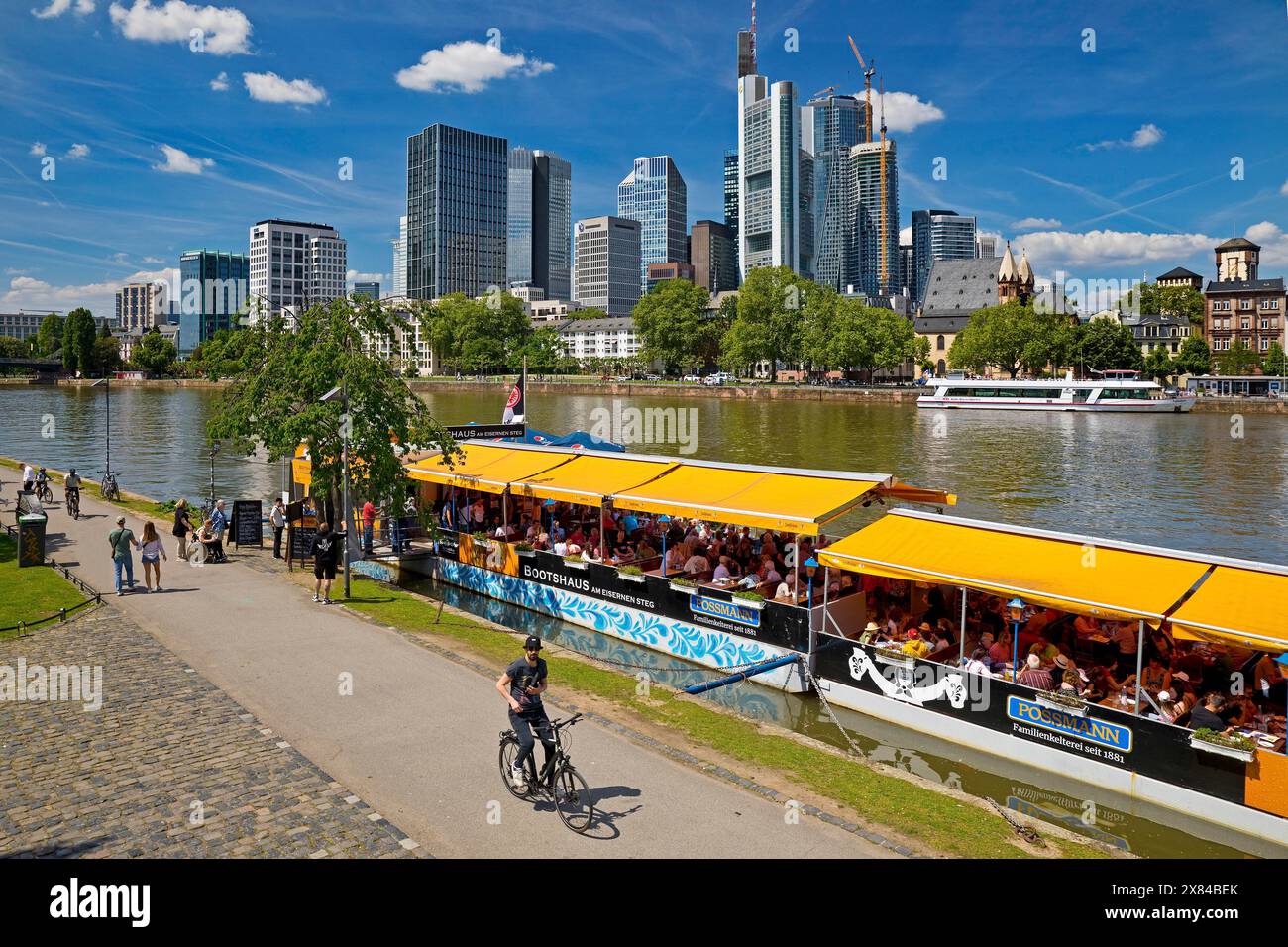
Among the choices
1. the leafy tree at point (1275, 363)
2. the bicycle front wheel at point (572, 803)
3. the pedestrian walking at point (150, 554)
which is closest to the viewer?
the bicycle front wheel at point (572, 803)

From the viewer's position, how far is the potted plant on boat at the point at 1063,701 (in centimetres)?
1330

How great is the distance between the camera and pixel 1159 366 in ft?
455

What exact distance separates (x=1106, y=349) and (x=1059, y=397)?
23790 millimetres

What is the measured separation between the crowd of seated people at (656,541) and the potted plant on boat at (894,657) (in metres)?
2.02

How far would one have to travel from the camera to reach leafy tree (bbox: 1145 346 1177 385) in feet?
455

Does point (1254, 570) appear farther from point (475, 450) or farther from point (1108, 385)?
point (1108, 385)

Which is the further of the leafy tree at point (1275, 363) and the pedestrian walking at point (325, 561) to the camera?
the leafy tree at point (1275, 363)

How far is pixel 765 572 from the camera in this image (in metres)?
19.2

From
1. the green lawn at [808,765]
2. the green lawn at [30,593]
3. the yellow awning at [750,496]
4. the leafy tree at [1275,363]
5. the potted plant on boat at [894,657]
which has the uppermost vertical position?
the leafy tree at [1275,363]

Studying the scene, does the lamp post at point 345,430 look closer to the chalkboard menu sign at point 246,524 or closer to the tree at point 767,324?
the chalkboard menu sign at point 246,524

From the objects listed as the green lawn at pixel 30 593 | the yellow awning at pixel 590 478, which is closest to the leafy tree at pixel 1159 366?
the yellow awning at pixel 590 478

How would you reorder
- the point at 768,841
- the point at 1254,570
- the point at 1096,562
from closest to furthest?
the point at 768,841 < the point at 1254,570 < the point at 1096,562
